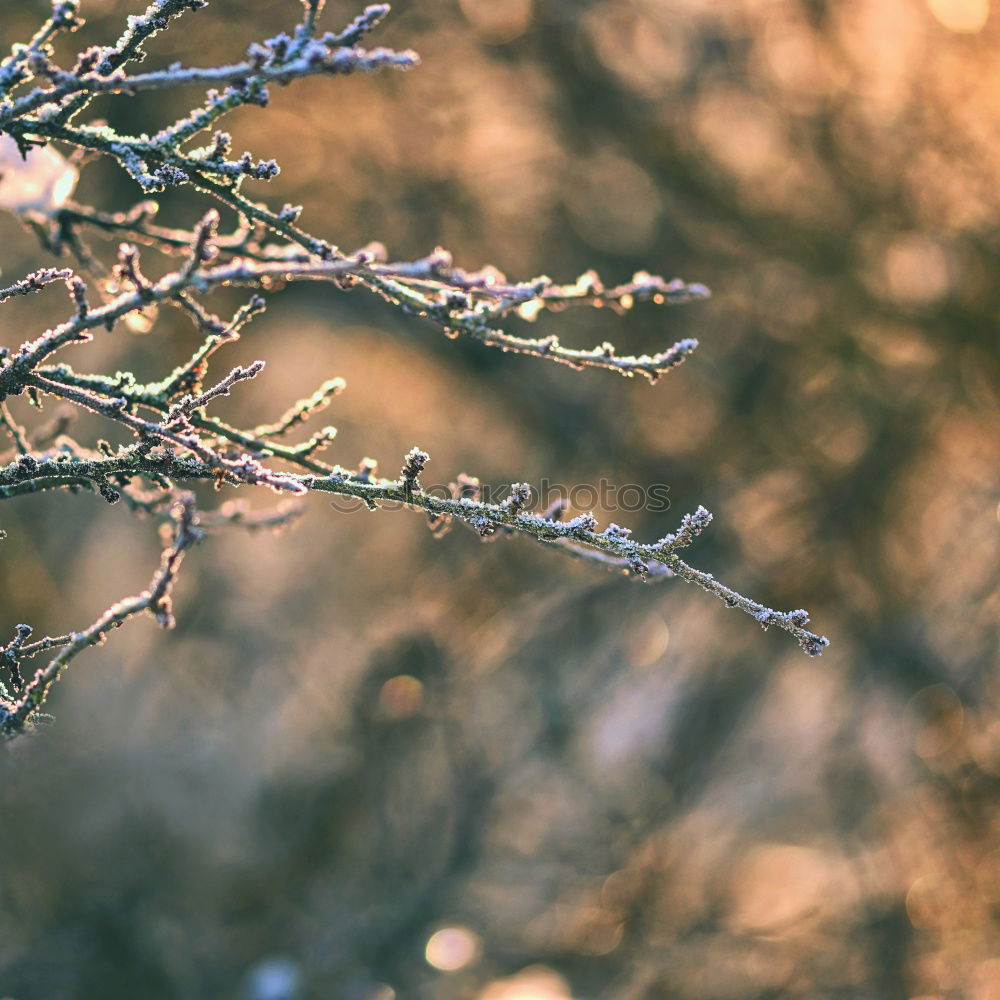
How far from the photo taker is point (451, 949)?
6.17 m

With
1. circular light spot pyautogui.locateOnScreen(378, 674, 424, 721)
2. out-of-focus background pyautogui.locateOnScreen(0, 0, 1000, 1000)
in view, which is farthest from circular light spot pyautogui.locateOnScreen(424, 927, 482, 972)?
circular light spot pyautogui.locateOnScreen(378, 674, 424, 721)

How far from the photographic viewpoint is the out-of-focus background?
5137 millimetres

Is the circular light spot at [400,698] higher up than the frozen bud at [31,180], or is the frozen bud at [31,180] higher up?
the circular light spot at [400,698]

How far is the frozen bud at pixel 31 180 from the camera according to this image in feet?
5.40

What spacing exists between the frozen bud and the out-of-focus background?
3.53m

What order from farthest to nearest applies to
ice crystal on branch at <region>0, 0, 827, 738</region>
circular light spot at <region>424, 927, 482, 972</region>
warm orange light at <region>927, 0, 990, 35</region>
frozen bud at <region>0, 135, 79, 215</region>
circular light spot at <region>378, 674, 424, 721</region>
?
circular light spot at <region>424, 927, 482, 972</region> → circular light spot at <region>378, 674, 424, 721</region> → warm orange light at <region>927, 0, 990, 35</region> → frozen bud at <region>0, 135, 79, 215</region> → ice crystal on branch at <region>0, 0, 827, 738</region>

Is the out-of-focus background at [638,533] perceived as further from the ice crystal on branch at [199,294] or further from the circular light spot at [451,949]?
the ice crystal on branch at [199,294]

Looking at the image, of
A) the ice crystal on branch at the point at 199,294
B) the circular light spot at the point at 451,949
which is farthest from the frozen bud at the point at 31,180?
the circular light spot at the point at 451,949

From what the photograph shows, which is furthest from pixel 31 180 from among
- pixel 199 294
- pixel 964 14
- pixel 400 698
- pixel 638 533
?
pixel 964 14

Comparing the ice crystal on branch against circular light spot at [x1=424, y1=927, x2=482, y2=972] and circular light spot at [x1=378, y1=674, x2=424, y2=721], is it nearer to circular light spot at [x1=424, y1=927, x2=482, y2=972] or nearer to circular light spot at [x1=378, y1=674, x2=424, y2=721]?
circular light spot at [x1=378, y1=674, x2=424, y2=721]

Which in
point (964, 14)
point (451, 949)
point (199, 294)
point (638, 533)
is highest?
point (964, 14)

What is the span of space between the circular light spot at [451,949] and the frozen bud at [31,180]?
554 centimetres

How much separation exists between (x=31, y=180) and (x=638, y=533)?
4293 millimetres

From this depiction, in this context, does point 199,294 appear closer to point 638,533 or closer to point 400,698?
point 638,533
